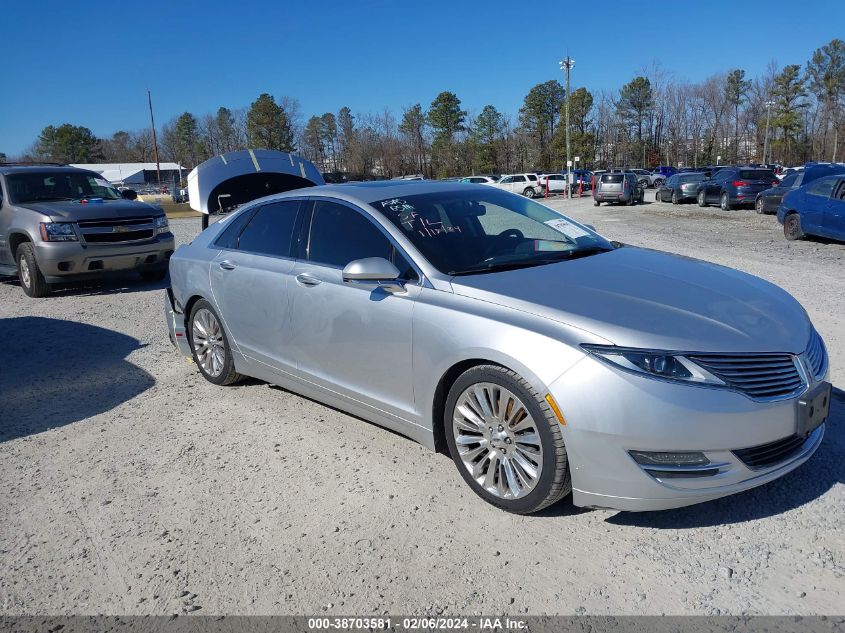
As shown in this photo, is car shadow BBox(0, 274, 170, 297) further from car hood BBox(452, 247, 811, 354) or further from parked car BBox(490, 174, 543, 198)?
parked car BBox(490, 174, 543, 198)

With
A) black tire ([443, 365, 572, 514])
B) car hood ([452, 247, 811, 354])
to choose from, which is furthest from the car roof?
black tire ([443, 365, 572, 514])

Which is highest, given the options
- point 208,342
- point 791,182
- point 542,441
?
point 791,182

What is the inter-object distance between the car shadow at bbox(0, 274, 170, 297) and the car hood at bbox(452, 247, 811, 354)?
7.19m

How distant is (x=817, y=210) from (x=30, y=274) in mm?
14055

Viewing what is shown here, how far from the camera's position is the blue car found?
1243 cm

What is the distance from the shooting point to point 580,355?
2.73 meters

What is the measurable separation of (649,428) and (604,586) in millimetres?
663

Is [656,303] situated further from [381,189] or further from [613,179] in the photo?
[613,179]

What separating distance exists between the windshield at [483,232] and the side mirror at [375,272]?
22 cm

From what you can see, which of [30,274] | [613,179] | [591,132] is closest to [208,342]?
[30,274]

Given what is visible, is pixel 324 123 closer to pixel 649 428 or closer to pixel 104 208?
pixel 104 208

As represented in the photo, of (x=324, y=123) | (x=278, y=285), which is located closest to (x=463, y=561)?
(x=278, y=285)

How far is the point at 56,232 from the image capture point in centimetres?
872

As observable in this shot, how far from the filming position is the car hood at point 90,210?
8.84 metres
